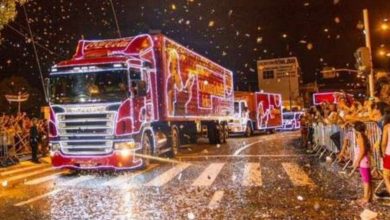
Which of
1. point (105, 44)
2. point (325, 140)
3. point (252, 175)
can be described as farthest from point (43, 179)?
point (325, 140)

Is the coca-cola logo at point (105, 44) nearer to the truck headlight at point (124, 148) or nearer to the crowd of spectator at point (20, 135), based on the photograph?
the truck headlight at point (124, 148)

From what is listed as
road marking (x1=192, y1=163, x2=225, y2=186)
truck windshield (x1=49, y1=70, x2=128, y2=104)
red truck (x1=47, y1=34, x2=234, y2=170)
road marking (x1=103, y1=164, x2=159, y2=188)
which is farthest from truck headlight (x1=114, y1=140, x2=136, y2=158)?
road marking (x1=192, y1=163, x2=225, y2=186)

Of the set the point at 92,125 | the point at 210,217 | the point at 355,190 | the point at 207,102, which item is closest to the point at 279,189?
the point at 355,190

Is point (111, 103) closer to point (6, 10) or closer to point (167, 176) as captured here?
point (167, 176)

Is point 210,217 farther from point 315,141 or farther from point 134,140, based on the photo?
point 315,141

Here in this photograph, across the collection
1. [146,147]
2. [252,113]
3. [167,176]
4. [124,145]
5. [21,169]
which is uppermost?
[252,113]

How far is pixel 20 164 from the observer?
734 inches

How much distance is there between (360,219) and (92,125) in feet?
27.3

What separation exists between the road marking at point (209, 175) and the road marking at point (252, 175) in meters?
0.81

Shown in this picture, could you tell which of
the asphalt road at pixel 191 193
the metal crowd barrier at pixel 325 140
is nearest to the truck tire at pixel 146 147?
the asphalt road at pixel 191 193

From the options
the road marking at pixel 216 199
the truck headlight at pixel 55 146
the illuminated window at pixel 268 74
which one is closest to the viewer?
the road marking at pixel 216 199

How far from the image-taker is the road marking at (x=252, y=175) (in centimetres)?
1159

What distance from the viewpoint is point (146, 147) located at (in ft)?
50.2

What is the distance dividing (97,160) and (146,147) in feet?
6.67
